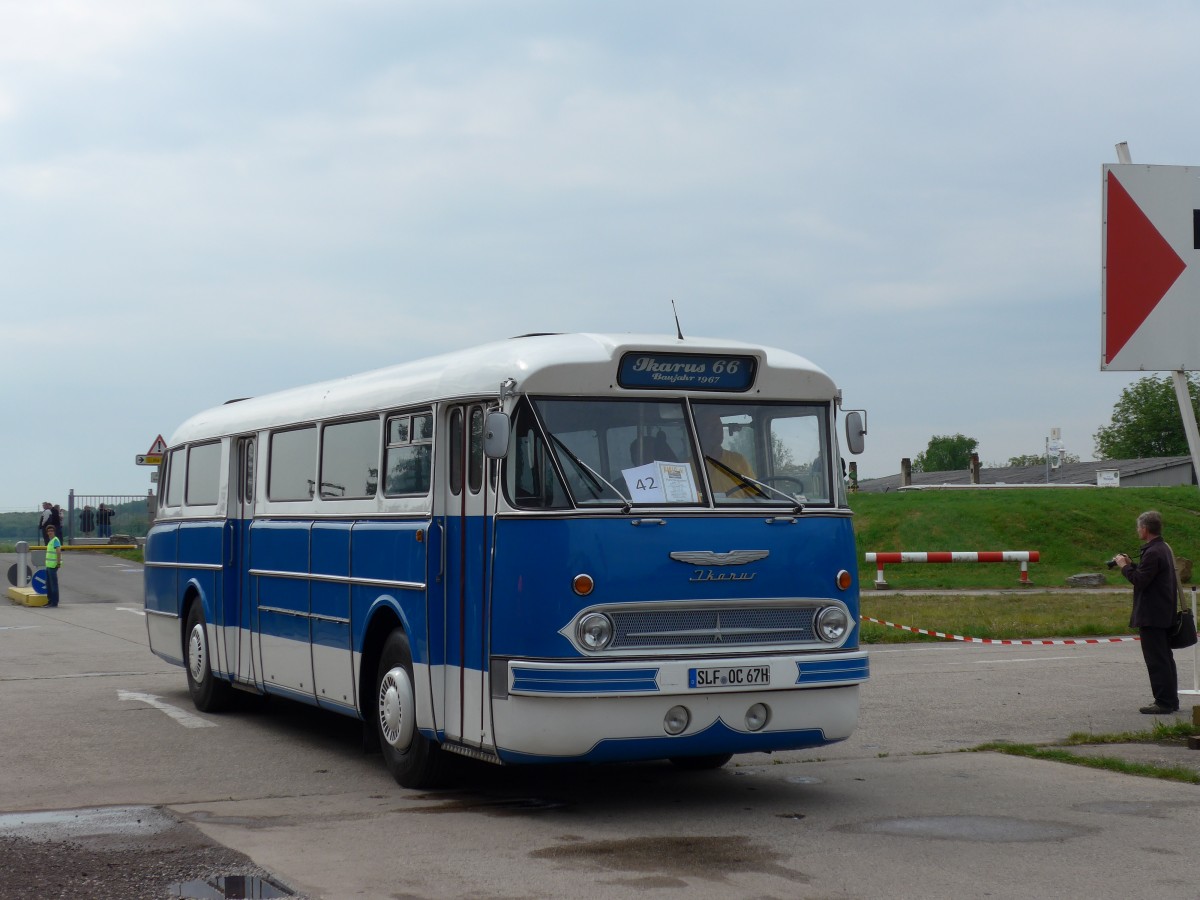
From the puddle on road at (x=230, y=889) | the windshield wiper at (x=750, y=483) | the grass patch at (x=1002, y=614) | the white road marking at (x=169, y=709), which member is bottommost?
the puddle on road at (x=230, y=889)

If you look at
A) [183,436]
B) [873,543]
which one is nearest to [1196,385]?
[873,543]

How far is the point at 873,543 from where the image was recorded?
44469 millimetres

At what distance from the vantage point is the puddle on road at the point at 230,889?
23.0 ft

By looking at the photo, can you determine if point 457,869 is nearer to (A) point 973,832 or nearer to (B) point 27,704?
(A) point 973,832

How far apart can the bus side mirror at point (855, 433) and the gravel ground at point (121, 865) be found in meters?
4.50

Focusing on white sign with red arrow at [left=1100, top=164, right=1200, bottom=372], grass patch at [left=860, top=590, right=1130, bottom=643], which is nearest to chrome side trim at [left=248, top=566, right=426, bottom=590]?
white sign with red arrow at [left=1100, top=164, right=1200, bottom=372]

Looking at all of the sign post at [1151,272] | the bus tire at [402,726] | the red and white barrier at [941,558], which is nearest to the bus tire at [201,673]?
the bus tire at [402,726]

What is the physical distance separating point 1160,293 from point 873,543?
3350 centimetres

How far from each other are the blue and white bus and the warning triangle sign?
8.58 ft

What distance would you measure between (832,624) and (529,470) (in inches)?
81.5

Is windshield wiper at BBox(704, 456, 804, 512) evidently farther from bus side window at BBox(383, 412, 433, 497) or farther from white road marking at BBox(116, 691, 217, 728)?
white road marking at BBox(116, 691, 217, 728)

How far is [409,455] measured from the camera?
10.3m

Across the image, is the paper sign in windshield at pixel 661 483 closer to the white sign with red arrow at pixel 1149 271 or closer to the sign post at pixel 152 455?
the white sign with red arrow at pixel 1149 271

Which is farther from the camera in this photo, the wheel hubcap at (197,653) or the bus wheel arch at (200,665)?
the wheel hubcap at (197,653)
